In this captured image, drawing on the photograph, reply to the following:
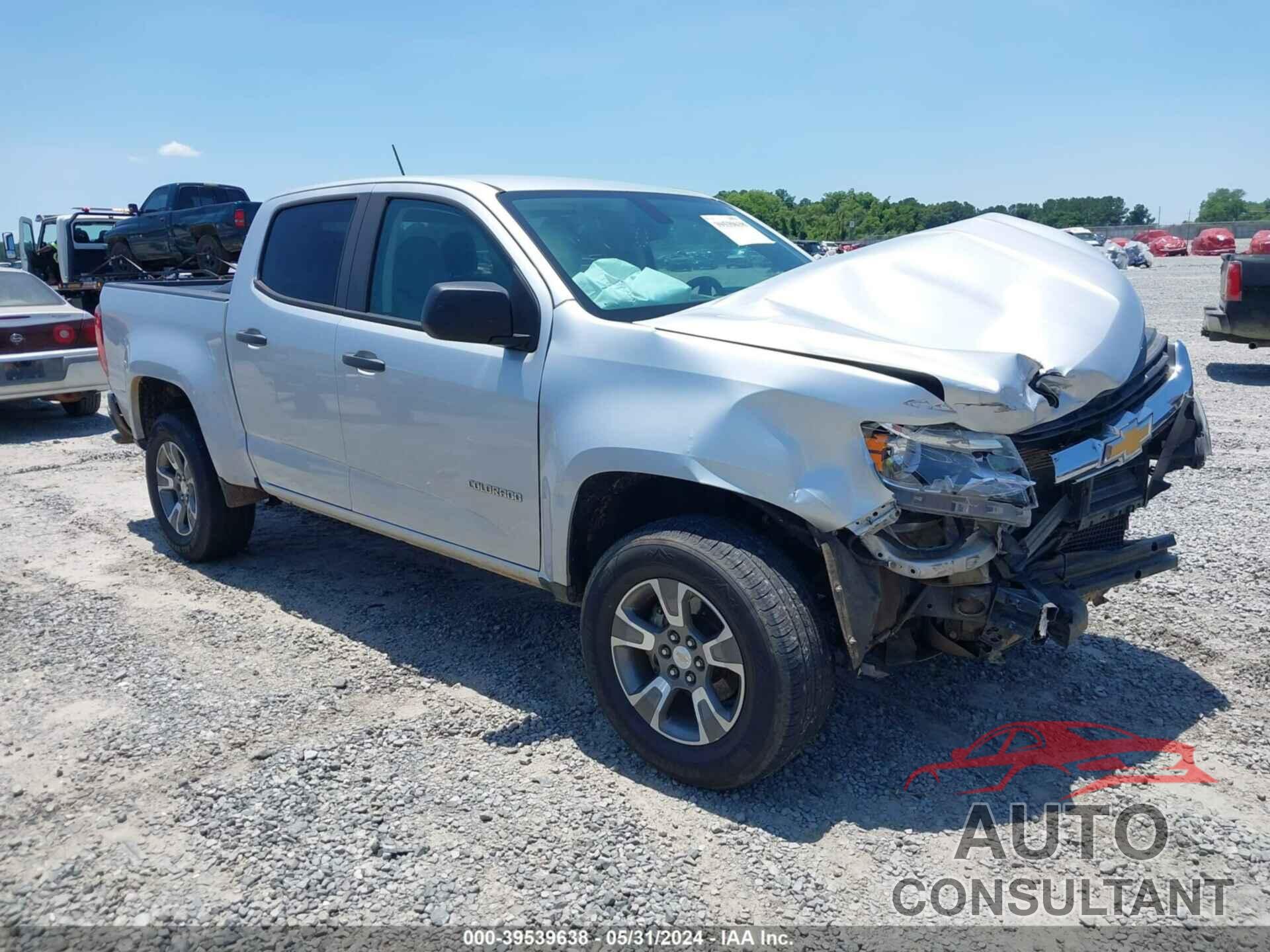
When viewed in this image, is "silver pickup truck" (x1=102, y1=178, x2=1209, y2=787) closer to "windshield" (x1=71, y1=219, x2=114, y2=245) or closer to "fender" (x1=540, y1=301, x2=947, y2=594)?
"fender" (x1=540, y1=301, x2=947, y2=594)

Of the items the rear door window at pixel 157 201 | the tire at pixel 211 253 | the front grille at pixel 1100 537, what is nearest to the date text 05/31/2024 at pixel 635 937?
the front grille at pixel 1100 537

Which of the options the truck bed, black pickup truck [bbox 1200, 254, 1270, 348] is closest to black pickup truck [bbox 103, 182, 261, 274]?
the truck bed

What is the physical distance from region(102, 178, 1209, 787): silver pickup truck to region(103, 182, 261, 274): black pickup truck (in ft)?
36.4

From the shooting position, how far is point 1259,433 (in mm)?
8109

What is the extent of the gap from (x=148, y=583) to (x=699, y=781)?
3579mm

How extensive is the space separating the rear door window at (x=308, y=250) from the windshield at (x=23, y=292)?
687 centimetres

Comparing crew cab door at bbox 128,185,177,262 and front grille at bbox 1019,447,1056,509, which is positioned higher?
crew cab door at bbox 128,185,177,262

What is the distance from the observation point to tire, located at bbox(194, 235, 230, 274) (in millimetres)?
15492

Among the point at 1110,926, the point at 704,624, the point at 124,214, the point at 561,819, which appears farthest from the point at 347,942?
the point at 124,214

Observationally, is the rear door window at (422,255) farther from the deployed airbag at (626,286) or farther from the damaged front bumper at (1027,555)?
the damaged front bumper at (1027,555)

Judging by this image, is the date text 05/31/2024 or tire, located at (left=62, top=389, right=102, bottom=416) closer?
the date text 05/31/2024

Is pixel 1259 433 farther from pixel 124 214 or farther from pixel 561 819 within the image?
pixel 124 214

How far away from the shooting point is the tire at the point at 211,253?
15492 millimetres
